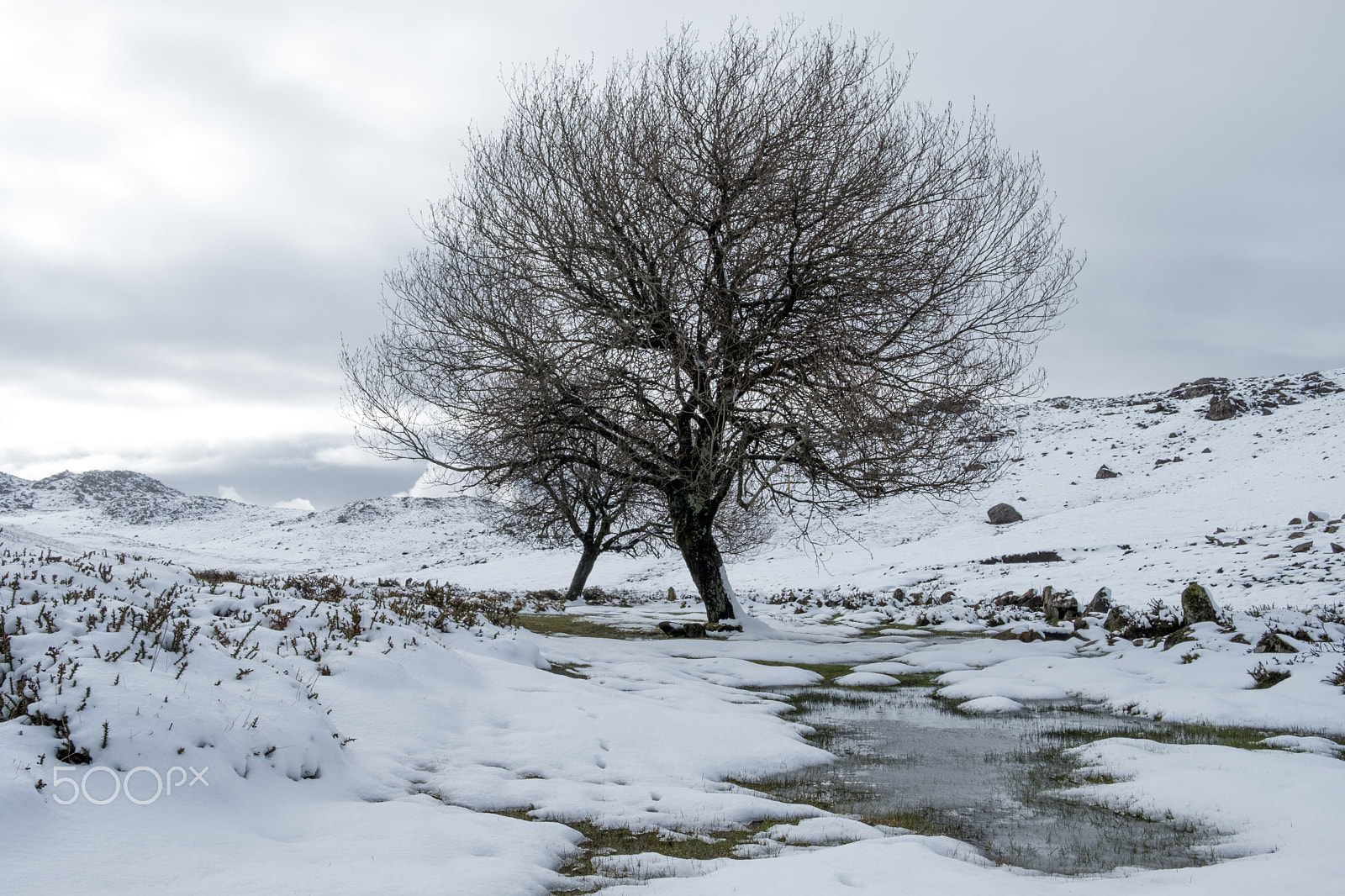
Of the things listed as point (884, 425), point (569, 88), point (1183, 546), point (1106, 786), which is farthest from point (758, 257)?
point (1183, 546)

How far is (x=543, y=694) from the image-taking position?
6672 millimetres

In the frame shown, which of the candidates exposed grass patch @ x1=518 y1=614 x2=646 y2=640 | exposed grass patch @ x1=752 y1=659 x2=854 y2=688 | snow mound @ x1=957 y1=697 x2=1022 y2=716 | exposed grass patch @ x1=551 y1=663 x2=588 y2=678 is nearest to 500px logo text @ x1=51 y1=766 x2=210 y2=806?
exposed grass patch @ x1=551 y1=663 x2=588 y2=678

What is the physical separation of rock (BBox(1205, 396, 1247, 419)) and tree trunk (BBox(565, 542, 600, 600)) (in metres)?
45.2

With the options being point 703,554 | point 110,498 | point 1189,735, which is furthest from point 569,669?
point 110,498

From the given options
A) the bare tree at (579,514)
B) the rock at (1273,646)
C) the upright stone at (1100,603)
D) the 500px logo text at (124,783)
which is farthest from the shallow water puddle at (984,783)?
the bare tree at (579,514)

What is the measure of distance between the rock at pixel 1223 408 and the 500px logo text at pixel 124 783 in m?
57.5

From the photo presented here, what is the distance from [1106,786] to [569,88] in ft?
36.0

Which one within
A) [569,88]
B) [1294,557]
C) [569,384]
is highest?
[569,88]

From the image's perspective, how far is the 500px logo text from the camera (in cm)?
339

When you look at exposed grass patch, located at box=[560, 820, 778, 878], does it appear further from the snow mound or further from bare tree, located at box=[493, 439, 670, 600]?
bare tree, located at box=[493, 439, 670, 600]

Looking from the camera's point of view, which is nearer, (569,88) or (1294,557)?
(569,88)

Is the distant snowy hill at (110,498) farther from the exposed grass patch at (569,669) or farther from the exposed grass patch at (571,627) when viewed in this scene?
the exposed grass patch at (569,669)

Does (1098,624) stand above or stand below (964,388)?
below

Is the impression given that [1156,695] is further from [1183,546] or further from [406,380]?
[1183,546]
